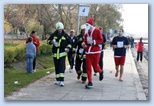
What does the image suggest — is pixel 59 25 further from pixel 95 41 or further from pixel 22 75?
pixel 22 75

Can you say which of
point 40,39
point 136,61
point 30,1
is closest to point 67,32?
point 40,39

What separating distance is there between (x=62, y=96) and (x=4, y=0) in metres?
1.61

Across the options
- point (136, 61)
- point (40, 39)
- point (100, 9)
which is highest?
point (100, 9)

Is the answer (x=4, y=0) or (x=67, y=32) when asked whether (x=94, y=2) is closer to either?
(x=67, y=32)

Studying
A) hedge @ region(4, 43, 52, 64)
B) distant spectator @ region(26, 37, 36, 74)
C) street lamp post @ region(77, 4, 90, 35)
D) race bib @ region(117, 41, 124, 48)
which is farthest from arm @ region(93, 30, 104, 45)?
distant spectator @ region(26, 37, 36, 74)

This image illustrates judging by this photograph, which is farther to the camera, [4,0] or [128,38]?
[128,38]

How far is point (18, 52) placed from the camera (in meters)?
5.73

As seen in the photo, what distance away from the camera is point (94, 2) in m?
5.40

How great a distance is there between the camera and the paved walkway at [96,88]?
5.32 metres

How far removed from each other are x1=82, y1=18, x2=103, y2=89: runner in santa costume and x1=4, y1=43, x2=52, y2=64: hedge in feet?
1.98

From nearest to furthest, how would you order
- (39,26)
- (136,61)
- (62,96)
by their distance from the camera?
(62,96) < (39,26) < (136,61)

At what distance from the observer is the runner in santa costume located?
18.3 feet

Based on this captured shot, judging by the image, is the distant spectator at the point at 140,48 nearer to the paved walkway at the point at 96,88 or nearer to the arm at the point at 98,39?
the paved walkway at the point at 96,88

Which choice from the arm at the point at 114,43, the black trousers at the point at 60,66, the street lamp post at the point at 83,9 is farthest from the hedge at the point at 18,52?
the arm at the point at 114,43
